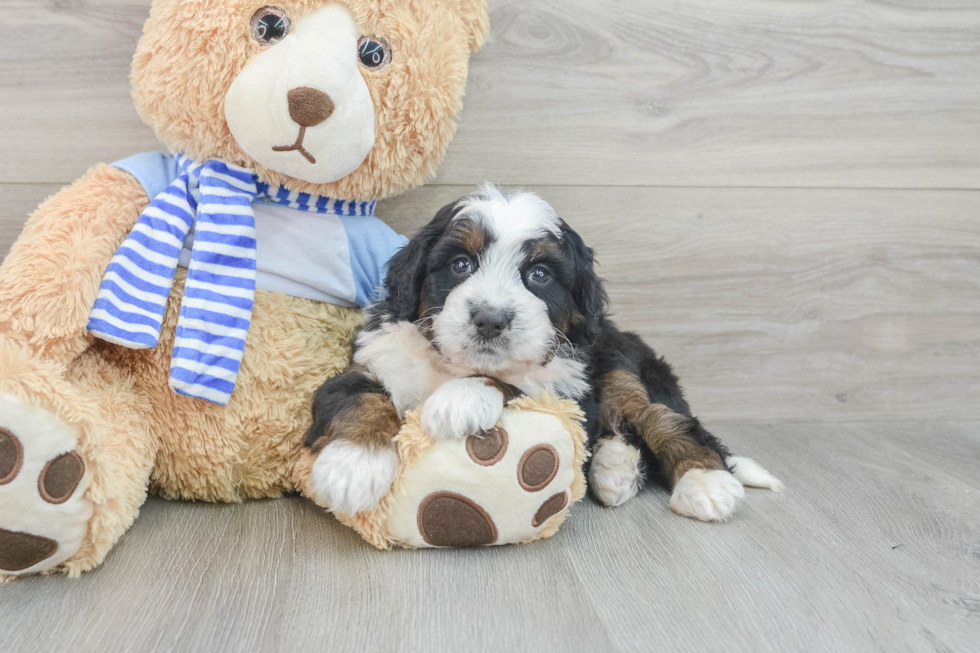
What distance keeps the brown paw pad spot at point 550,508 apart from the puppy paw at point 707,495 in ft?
1.22

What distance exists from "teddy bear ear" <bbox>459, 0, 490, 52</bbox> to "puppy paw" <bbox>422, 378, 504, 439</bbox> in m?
0.94

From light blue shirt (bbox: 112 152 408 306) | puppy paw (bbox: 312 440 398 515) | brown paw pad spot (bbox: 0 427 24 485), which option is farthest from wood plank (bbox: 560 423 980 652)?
brown paw pad spot (bbox: 0 427 24 485)

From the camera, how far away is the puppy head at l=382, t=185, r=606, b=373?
1.46 meters

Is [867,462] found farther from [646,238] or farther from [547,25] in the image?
[547,25]

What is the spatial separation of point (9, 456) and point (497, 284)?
93cm

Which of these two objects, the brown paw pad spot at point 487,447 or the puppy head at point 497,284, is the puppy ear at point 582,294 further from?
the brown paw pad spot at point 487,447

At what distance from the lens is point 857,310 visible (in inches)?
97.0

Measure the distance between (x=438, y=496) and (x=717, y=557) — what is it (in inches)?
23.4

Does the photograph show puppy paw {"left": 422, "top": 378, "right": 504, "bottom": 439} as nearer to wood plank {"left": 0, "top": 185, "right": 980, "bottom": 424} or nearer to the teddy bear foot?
the teddy bear foot

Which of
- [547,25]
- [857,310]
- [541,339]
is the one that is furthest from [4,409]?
[857,310]

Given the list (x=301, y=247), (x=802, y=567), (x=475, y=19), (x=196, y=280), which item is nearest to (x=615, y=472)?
(x=802, y=567)

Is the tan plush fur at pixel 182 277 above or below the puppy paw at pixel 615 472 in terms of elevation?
above

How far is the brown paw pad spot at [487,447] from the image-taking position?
1360 mm

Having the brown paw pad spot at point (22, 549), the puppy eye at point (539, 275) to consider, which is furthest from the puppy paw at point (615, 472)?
the brown paw pad spot at point (22, 549)
